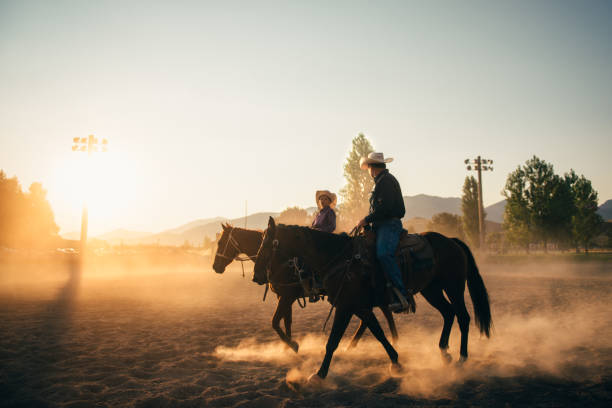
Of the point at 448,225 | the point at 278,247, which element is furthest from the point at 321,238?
the point at 448,225

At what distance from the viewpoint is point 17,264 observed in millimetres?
29703

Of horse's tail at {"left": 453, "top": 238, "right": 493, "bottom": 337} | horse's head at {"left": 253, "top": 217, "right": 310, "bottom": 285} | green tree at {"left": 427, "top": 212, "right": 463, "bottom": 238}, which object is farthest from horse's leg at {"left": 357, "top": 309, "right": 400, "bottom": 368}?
green tree at {"left": 427, "top": 212, "right": 463, "bottom": 238}

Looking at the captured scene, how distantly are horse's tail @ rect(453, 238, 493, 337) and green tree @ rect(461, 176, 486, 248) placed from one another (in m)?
58.2

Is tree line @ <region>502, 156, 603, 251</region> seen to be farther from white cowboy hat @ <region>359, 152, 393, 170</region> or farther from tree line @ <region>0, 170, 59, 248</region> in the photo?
tree line @ <region>0, 170, 59, 248</region>

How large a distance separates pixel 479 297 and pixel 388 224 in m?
2.46

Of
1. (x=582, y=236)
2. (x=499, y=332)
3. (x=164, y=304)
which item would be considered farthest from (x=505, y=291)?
(x=582, y=236)

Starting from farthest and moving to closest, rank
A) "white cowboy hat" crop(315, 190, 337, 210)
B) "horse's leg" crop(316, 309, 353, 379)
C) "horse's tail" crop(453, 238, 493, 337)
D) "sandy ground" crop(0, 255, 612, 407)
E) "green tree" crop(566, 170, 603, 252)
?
"green tree" crop(566, 170, 603, 252) → "white cowboy hat" crop(315, 190, 337, 210) → "horse's tail" crop(453, 238, 493, 337) → "horse's leg" crop(316, 309, 353, 379) → "sandy ground" crop(0, 255, 612, 407)

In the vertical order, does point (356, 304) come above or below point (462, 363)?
above

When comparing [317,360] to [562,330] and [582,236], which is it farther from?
[582,236]

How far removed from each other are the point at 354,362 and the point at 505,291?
12.2 metres

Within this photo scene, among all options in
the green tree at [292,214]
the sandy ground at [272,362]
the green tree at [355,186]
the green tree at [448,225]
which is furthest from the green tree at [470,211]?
the sandy ground at [272,362]

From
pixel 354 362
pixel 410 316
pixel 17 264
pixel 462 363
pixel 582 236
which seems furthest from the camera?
pixel 582 236

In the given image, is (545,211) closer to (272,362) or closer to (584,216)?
(584,216)

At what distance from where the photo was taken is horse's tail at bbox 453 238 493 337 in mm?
6333
